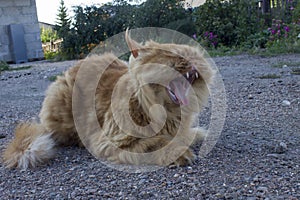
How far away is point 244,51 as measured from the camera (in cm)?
952

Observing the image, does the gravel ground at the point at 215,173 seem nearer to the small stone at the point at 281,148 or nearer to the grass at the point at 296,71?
the small stone at the point at 281,148

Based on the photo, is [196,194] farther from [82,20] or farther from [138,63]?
[82,20]

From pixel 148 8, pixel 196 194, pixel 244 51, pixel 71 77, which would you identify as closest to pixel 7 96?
pixel 71 77

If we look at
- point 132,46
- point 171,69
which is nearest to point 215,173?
point 171,69

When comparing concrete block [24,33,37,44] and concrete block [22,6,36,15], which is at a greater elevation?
concrete block [22,6,36,15]

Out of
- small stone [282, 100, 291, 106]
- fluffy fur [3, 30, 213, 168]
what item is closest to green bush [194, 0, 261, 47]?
small stone [282, 100, 291, 106]

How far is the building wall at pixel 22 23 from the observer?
46.1 ft

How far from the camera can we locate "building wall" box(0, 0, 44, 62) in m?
14.0

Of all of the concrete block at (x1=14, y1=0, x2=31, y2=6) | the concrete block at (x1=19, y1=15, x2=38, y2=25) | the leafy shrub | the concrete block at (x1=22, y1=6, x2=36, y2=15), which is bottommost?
the leafy shrub

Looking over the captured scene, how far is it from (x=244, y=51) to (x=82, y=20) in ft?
21.4

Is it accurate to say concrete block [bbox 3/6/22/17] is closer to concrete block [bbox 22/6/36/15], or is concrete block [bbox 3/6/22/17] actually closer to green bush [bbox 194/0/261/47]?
concrete block [bbox 22/6/36/15]

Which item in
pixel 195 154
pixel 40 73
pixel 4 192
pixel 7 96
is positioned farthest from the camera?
pixel 40 73

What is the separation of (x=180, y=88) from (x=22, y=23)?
13.1 meters

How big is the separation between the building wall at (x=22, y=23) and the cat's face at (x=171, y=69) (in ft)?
40.7
